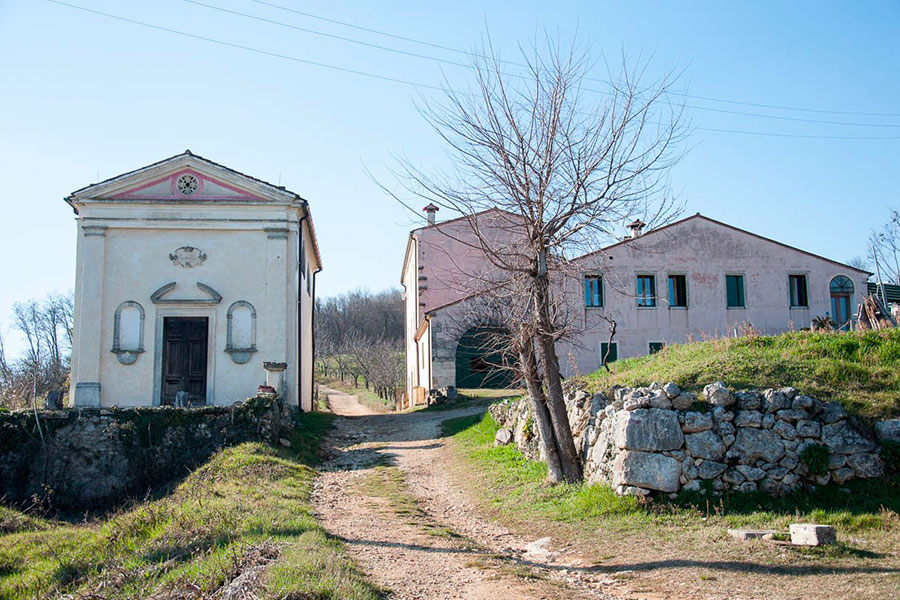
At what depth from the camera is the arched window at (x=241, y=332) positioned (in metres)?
20.9

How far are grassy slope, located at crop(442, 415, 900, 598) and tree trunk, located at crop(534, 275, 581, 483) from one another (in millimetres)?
434

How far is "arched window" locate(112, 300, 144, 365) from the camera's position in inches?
819

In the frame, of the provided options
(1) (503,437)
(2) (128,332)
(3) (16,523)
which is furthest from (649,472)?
(2) (128,332)

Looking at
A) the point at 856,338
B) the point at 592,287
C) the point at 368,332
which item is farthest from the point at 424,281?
the point at 368,332

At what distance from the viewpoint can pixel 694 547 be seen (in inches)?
314

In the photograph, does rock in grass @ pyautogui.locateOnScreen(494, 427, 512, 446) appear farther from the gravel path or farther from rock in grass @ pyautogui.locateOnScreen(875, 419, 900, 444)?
rock in grass @ pyautogui.locateOnScreen(875, 419, 900, 444)

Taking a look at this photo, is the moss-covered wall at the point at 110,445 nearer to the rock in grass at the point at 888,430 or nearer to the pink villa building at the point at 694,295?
the rock in grass at the point at 888,430

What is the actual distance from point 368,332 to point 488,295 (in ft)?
200

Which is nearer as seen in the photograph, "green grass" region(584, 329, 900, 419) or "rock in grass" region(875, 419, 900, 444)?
"rock in grass" region(875, 419, 900, 444)

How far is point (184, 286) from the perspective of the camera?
21.3m

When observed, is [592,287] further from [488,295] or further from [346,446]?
[488,295]

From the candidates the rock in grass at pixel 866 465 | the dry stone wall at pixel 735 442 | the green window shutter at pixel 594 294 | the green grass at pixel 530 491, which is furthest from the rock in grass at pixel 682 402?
the green window shutter at pixel 594 294

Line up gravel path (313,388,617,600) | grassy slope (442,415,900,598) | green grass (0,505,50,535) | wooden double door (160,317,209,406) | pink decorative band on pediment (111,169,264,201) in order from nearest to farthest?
grassy slope (442,415,900,598) → gravel path (313,388,617,600) → green grass (0,505,50,535) → wooden double door (160,317,209,406) → pink decorative band on pediment (111,169,264,201)

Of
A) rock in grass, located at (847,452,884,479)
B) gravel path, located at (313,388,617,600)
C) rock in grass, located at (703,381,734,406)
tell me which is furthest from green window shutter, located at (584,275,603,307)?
rock in grass, located at (847,452,884,479)
